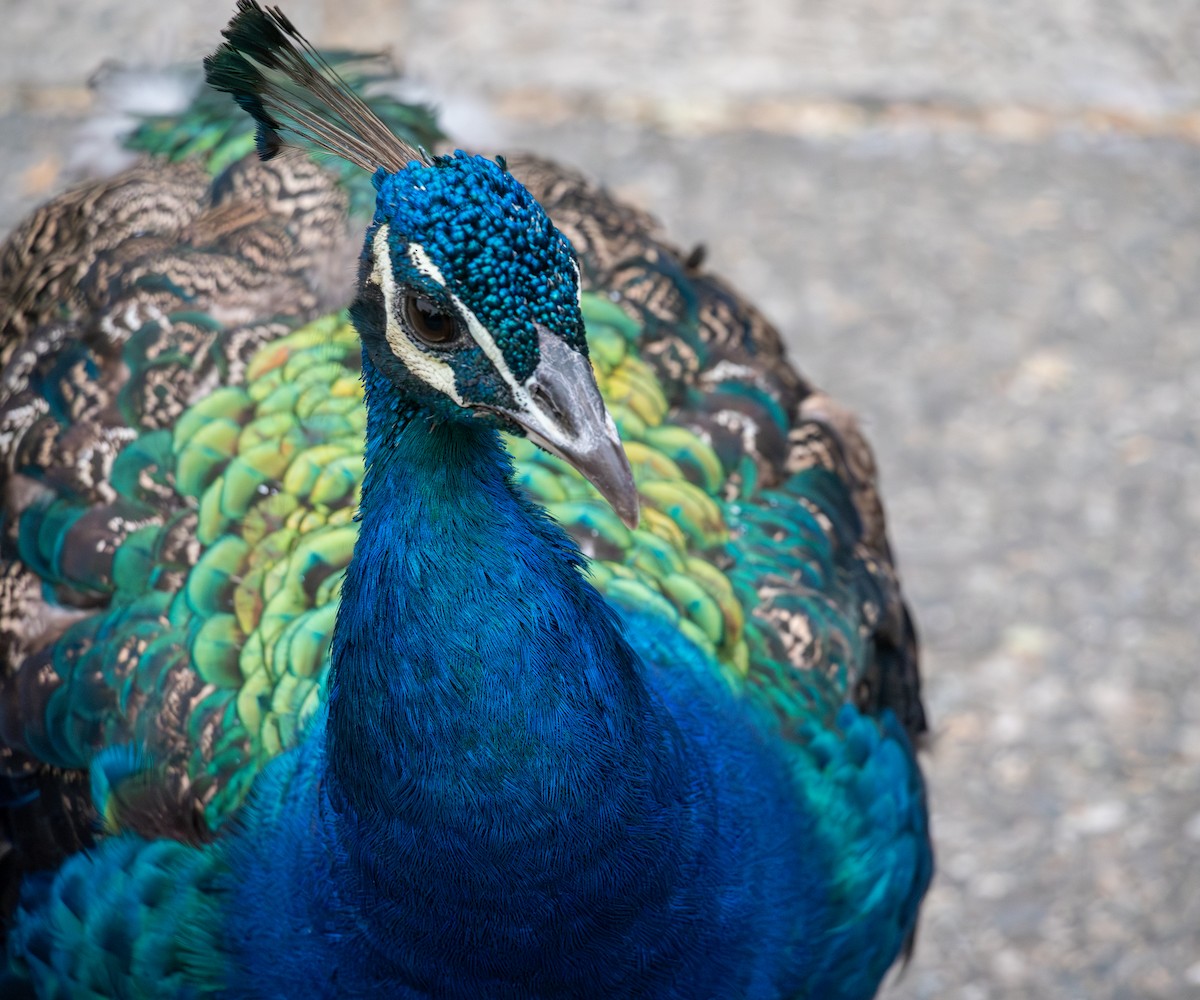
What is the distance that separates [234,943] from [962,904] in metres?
1.17

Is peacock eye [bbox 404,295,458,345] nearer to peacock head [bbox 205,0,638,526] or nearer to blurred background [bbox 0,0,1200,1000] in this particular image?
peacock head [bbox 205,0,638,526]

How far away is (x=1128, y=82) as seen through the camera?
3.35 metres

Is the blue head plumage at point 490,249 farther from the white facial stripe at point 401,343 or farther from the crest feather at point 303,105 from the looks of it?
the crest feather at point 303,105

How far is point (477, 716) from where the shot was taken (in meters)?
1.33

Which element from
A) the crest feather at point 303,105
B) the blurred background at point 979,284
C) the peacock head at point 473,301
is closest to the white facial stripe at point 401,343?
the peacock head at point 473,301

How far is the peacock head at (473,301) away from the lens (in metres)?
1.18

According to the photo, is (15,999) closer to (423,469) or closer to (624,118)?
(423,469)

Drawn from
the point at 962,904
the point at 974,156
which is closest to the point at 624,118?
the point at 974,156

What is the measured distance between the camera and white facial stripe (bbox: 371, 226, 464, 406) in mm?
1249

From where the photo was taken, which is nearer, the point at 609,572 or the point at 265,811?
the point at 265,811

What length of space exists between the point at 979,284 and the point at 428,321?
208 cm

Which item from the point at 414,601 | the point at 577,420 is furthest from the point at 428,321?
the point at 414,601

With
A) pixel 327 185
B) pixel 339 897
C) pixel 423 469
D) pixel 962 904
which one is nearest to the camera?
pixel 423 469

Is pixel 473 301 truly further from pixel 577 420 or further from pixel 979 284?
pixel 979 284
